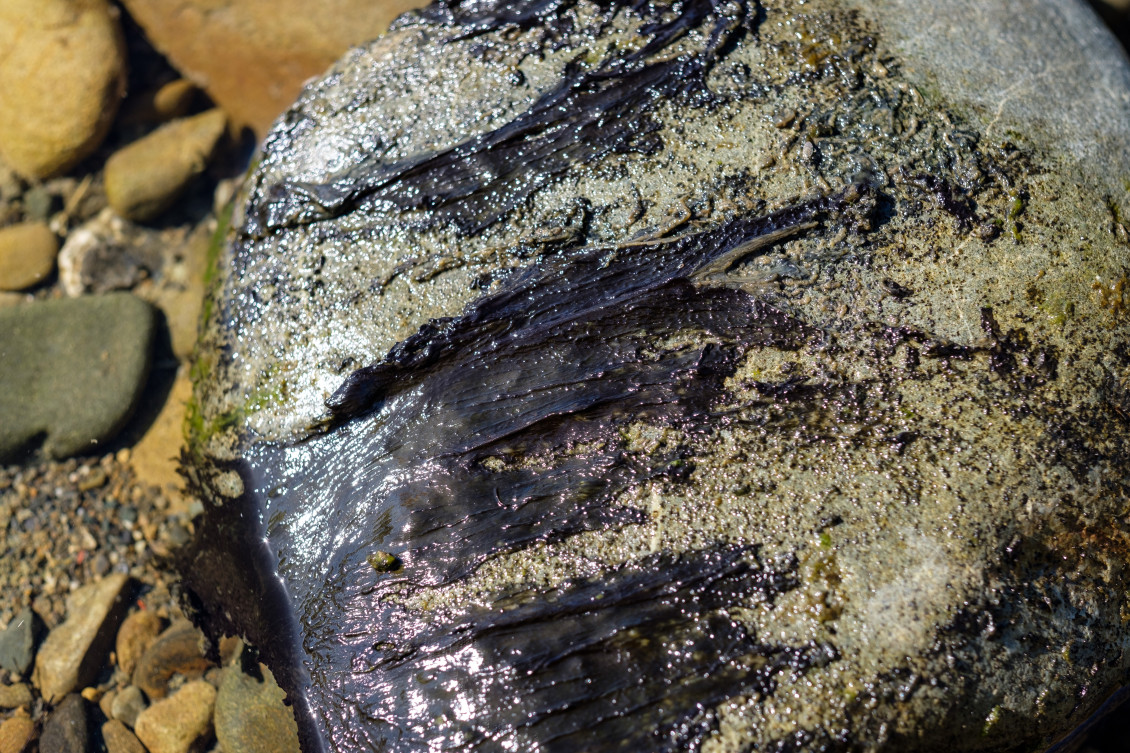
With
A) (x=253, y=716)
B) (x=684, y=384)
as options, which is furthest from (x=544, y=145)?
(x=253, y=716)

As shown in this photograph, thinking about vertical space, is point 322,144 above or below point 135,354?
above

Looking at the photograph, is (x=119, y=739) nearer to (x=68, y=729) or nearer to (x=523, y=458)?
(x=68, y=729)

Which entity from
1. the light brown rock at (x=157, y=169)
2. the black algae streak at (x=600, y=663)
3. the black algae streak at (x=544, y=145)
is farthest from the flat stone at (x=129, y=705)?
the light brown rock at (x=157, y=169)

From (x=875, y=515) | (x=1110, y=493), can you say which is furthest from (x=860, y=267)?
(x=1110, y=493)

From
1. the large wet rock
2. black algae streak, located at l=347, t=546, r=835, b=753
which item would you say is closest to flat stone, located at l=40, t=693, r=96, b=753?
the large wet rock

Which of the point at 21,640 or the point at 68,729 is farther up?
the point at 21,640

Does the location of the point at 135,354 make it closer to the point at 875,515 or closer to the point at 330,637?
the point at 330,637
